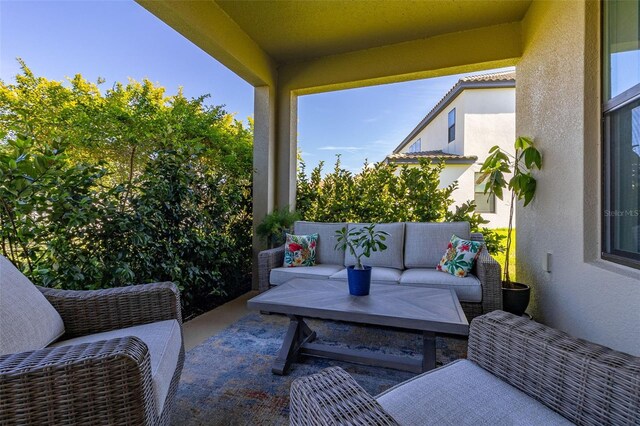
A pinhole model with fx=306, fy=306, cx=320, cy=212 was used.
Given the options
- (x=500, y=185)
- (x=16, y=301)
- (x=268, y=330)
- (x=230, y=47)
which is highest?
(x=230, y=47)

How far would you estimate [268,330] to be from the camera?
2.79 meters

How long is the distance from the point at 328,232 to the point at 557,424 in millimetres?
2866

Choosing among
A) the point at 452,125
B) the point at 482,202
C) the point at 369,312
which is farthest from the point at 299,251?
the point at 452,125

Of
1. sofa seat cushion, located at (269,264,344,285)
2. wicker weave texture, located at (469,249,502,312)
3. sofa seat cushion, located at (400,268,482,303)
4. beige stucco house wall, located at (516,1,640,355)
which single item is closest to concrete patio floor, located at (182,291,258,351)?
sofa seat cushion, located at (269,264,344,285)

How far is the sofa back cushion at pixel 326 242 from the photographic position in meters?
3.59

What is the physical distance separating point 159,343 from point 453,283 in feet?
7.58

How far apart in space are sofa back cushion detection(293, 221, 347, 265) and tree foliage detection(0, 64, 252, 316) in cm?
97

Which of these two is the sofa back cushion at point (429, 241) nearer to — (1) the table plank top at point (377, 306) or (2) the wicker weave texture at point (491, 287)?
(2) the wicker weave texture at point (491, 287)

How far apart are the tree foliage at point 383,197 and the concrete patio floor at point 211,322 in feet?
5.34

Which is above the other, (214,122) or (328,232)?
(214,122)

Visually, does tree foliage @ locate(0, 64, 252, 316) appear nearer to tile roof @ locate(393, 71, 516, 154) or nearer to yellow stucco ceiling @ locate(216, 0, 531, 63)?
yellow stucco ceiling @ locate(216, 0, 531, 63)

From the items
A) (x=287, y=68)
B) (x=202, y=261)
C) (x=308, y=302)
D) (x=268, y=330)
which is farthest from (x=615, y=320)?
(x=287, y=68)

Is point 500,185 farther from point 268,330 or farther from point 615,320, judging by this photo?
point 268,330

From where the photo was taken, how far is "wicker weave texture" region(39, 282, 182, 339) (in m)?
1.52
